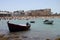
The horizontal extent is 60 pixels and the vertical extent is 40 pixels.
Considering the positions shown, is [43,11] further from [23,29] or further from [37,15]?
[23,29]

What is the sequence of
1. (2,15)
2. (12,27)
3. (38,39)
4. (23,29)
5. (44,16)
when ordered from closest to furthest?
1. (38,39)
2. (12,27)
3. (23,29)
4. (2,15)
5. (44,16)

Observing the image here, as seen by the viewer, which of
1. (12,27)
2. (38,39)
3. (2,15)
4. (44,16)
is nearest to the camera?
(38,39)

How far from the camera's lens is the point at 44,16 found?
18550 centimetres

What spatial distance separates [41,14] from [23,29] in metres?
153

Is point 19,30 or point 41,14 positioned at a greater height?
point 19,30

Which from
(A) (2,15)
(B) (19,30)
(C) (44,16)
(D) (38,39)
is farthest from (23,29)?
(C) (44,16)

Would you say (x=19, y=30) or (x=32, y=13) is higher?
(x=19, y=30)

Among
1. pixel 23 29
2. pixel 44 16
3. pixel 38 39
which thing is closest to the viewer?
pixel 38 39

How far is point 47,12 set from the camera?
194250 millimetres

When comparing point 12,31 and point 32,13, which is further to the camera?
point 32,13

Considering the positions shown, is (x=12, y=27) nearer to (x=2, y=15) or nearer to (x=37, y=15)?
(x=2, y=15)

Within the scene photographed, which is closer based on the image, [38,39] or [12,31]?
[38,39]

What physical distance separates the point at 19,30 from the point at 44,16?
150 metres

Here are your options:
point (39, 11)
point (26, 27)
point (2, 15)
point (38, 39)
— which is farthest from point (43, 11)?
point (38, 39)
